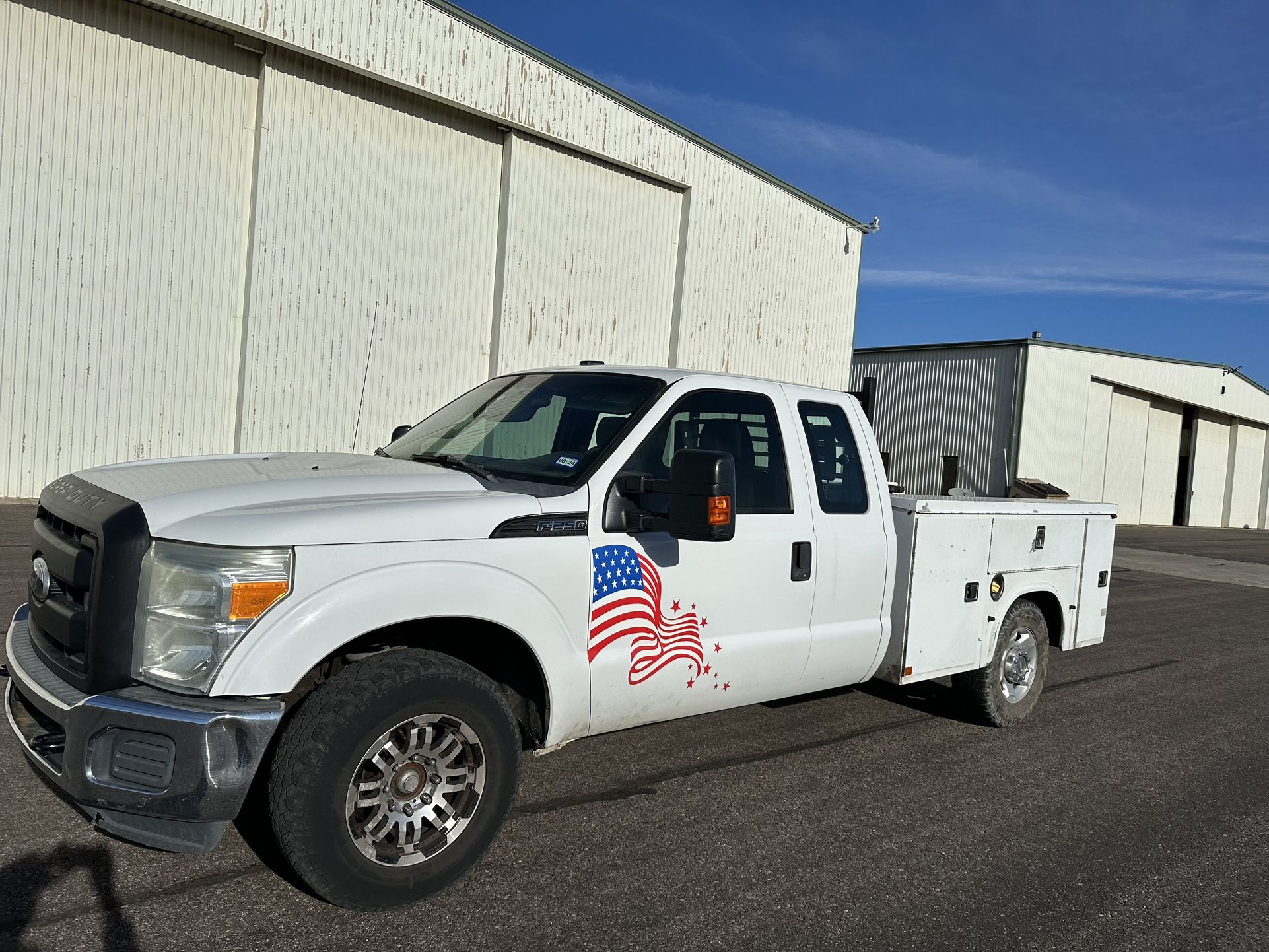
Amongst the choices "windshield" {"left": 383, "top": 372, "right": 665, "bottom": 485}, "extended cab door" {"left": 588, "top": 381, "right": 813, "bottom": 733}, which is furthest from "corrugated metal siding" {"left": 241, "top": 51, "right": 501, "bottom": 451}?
"extended cab door" {"left": 588, "top": 381, "right": 813, "bottom": 733}

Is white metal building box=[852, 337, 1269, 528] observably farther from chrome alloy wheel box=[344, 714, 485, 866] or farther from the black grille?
the black grille

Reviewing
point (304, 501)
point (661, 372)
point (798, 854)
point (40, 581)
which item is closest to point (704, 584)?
point (661, 372)

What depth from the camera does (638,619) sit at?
13.1ft

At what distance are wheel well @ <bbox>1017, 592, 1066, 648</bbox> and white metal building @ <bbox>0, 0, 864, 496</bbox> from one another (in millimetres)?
6819

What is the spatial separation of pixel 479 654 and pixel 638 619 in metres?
0.66

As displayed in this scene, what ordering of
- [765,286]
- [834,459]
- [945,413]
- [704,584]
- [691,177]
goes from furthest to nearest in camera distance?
[945,413]
[765,286]
[691,177]
[834,459]
[704,584]

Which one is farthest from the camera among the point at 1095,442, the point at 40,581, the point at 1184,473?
the point at 1184,473

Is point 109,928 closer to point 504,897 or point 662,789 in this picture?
point 504,897

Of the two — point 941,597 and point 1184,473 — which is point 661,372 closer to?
point 941,597

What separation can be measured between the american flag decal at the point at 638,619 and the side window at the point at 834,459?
3.69 feet

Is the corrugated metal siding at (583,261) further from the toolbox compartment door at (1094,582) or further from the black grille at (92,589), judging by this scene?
the black grille at (92,589)

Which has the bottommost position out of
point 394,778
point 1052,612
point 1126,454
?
point 394,778

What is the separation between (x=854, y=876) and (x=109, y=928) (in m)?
2.67

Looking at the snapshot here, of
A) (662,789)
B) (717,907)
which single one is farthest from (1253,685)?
(717,907)
